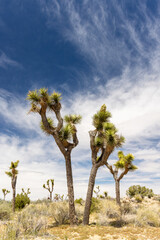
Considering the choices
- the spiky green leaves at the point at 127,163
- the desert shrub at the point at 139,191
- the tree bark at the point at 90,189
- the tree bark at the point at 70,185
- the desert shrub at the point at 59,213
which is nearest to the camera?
the tree bark at the point at 70,185

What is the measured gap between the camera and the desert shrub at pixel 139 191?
117 feet

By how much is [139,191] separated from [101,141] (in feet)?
97.8

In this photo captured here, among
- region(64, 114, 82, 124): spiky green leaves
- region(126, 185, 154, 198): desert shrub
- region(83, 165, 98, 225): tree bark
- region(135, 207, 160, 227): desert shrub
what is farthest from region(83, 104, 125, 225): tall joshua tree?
region(126, 185, 154, 198): desert shrub

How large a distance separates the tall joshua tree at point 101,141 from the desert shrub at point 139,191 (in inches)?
1114

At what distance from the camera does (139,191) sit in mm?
36375

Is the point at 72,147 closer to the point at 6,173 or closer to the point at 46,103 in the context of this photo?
the point at 46,103

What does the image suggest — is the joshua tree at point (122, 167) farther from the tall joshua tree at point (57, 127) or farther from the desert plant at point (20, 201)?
the desert plant at point (20, 201)

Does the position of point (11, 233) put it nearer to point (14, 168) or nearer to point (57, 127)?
point (57, 127)

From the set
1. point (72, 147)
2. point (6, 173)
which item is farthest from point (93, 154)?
point (6, 173)

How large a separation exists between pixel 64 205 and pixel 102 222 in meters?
2.95

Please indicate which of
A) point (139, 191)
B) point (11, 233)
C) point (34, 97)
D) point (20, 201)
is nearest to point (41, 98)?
point (34, 97)

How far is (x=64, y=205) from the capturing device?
1262 cm

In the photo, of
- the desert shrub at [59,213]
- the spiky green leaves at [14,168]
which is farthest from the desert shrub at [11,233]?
the spiky green leaves at [14,168]

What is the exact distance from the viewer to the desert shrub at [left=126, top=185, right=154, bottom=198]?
117 feet
